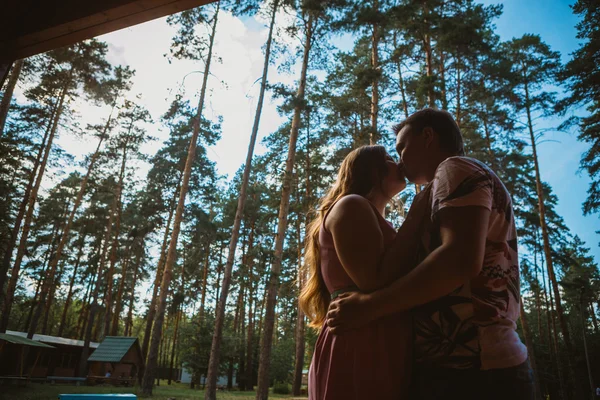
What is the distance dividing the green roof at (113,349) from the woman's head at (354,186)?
23.1m

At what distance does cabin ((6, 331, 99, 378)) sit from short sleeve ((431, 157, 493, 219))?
2717 cm

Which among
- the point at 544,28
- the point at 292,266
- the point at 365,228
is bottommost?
the point at 365,228

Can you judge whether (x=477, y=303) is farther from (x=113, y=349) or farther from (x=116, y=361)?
(x=113, y=349)

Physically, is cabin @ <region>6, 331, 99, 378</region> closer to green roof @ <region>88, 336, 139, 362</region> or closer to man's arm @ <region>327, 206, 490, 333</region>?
green roof @ <region>88, 336, 139, 362</region>

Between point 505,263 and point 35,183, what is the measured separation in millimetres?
21063

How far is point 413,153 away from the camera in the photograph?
141 centimetres

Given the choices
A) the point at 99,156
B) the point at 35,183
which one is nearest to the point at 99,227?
the point at 99,156

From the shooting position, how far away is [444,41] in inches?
403

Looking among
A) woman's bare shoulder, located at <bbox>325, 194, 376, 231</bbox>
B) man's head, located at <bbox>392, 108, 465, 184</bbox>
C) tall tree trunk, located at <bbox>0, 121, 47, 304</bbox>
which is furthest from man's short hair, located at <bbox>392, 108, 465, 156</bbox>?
tall tree trunk, located at <bbox>0, 121, 47, 304</bbox>

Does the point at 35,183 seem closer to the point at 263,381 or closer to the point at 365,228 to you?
the point at 263,381

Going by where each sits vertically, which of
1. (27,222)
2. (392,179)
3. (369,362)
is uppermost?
(27,222)

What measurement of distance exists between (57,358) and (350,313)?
29764mm

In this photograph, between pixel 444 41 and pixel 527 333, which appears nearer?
pixel 444 41

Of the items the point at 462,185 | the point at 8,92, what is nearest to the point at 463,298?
the point at 462,185
